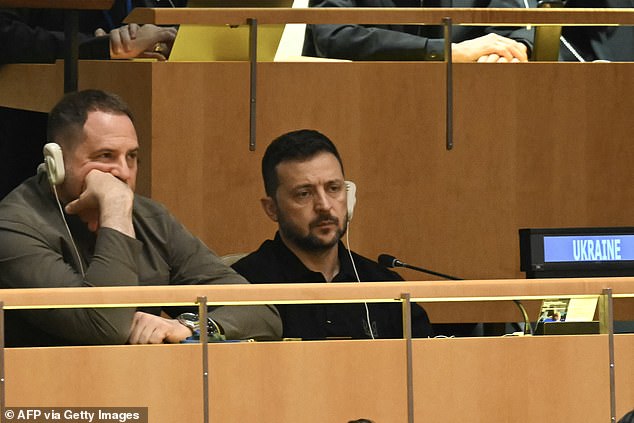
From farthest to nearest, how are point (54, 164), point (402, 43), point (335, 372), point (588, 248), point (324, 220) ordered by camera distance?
1. point (402, 43)
2. point (324, 220)
3. point (588, 248)
4. point (54, 164)
5. point (335, 372)

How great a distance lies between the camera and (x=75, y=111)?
353 centimetres

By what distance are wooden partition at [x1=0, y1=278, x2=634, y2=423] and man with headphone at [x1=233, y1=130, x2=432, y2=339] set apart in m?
0.93

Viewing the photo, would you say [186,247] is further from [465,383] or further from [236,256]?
[465,383]

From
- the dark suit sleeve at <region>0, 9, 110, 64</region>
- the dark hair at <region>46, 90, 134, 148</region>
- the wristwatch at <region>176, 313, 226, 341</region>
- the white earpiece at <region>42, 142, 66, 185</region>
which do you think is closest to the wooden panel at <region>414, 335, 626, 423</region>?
the wristwatch at <region>176, 313, 226, 341</region>

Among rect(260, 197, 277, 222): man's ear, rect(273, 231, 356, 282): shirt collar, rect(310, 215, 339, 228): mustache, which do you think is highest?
rect(260, 197, 277, 222): man's ear

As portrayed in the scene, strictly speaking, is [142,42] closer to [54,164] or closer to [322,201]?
[322,201]

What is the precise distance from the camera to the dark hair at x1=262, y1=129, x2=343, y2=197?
12.7 feet

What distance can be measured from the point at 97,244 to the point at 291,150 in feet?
2.65

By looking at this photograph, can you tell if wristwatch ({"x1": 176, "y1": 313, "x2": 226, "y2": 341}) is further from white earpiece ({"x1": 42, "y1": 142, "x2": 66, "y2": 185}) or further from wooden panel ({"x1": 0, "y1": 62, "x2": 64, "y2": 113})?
wooden panel ({"x1": 0, "y1": 62, "x2": 64, "y2": 113})

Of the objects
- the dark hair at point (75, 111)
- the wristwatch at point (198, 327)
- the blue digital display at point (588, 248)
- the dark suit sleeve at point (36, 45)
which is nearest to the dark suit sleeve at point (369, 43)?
the dark suit sleeve at point (36, 45)

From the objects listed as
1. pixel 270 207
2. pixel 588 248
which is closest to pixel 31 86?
pixel 270 207

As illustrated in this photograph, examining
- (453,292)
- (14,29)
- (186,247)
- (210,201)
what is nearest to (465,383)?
(453,292)

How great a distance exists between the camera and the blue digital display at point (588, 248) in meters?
3.62

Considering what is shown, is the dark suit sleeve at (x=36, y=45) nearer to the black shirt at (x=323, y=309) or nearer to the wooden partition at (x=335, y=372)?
the black shirt at (x=323, y=309)
